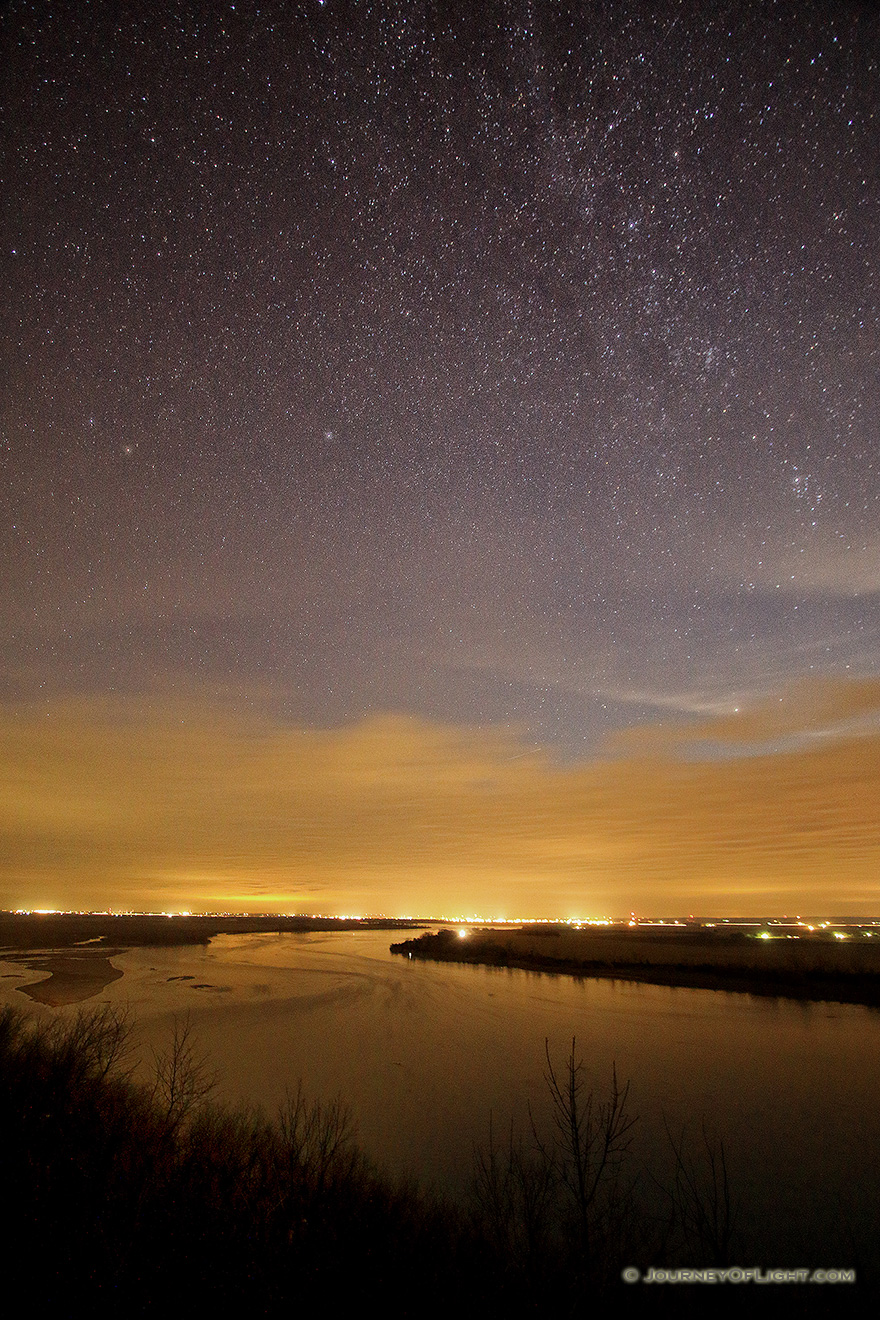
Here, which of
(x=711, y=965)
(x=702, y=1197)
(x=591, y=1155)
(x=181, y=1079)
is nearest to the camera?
(x=702, y=1197)

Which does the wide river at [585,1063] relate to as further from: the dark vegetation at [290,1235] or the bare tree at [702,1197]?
the dark vegetation at [290,1235]

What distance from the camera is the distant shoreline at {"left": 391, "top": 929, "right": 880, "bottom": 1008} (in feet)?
101

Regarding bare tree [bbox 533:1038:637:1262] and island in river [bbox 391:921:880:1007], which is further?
island in river [bbox 391:921:880:1007]

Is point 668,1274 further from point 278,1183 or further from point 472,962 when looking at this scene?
point 472,962

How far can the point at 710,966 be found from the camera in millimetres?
38625

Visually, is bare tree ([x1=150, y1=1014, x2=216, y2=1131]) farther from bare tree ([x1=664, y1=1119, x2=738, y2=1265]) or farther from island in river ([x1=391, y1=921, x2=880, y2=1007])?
island in river ([x1=391, y1=921, x2=880, y2=1007])

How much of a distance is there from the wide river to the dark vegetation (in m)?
1.46

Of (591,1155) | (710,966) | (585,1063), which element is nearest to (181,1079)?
(591,1155)

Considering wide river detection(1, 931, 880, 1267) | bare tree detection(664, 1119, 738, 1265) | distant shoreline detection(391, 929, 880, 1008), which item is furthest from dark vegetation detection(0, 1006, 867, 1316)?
distant shoreline detection(391, 929, 880, 1008)

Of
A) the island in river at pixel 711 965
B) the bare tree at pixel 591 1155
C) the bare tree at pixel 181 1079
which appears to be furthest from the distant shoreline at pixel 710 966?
the bare tree at pixel 181 1079

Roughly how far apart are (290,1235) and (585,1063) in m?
14.0

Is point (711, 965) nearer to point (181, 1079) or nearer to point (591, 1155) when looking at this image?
point (591, 1155)

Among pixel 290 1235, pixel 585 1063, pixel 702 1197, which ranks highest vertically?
pixel 290 1235

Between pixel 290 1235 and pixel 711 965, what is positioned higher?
pixel 290 1235
